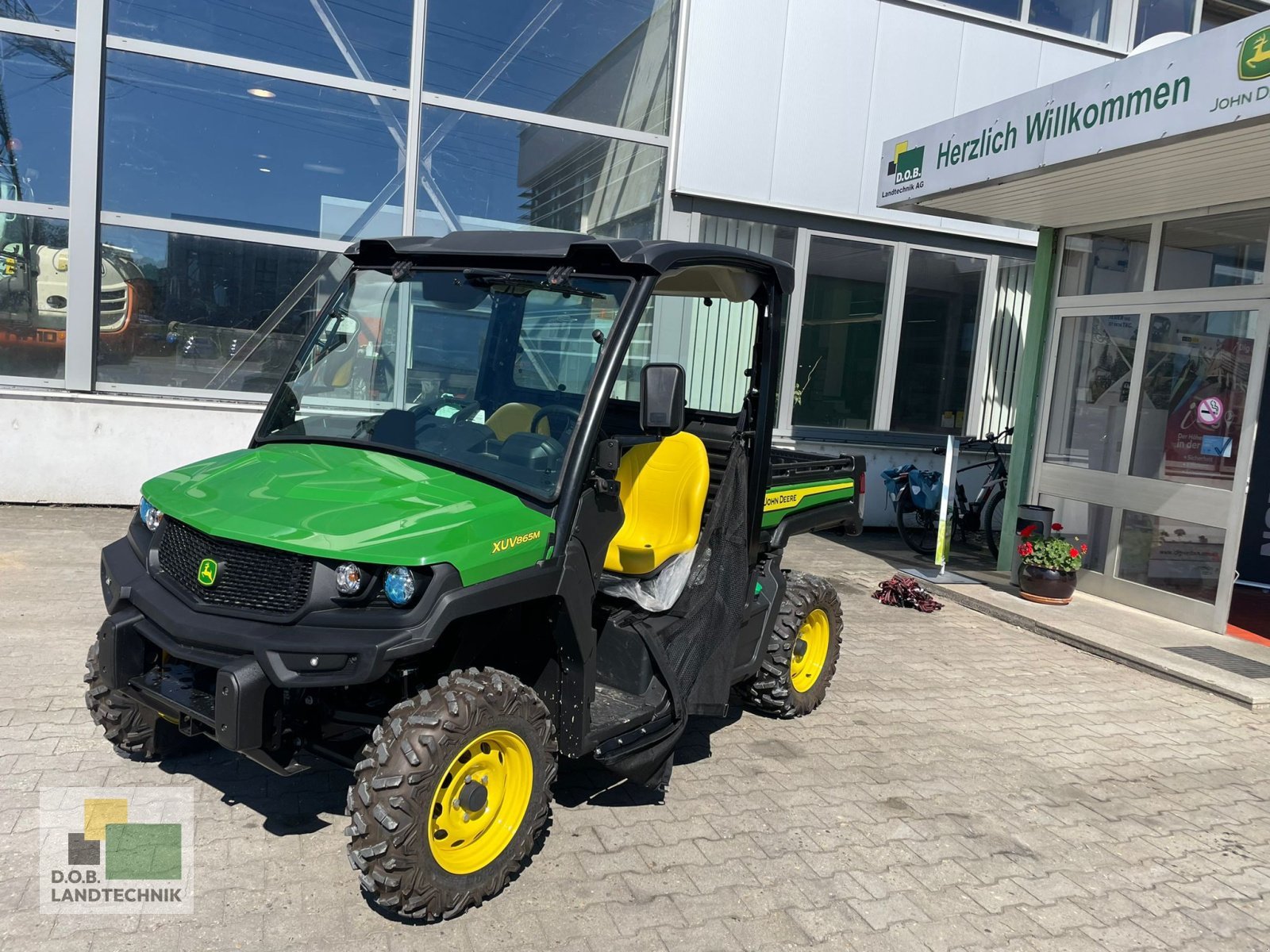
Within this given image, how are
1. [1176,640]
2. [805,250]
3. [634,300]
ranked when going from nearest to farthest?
[634,300], [1176,640], [805,250]

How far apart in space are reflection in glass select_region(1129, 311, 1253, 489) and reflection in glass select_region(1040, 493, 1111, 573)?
1.75 feet

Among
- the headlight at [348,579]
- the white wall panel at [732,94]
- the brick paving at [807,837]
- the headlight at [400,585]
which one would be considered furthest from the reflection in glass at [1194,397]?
the headlight at [348,579]

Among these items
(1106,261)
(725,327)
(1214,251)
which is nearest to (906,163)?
(1106,261)

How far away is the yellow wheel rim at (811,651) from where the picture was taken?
530 cm

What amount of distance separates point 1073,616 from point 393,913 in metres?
6.38

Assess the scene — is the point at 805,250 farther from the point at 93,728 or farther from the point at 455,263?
the point at 93,728

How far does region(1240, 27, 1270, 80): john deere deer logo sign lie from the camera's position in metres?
5.37

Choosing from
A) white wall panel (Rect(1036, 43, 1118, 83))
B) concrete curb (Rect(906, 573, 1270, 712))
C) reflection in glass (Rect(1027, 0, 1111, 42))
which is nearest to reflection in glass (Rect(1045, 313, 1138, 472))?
concrete curb (Rect(906, 573, 1270, 712))

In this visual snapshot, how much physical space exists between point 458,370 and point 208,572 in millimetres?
1227

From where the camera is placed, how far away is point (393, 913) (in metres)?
3.11

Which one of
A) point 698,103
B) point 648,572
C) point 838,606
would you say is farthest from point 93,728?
point 698,103

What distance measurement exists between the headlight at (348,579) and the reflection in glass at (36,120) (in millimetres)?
7992

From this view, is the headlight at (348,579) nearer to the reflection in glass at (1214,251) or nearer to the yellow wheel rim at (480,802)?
the yellow wheel rim at (480,802)

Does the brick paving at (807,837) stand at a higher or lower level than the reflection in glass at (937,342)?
lower
